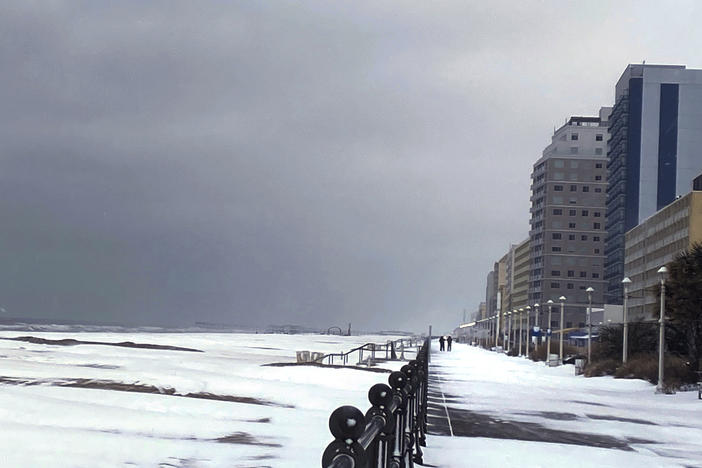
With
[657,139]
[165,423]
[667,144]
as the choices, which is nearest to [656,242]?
[667,144]

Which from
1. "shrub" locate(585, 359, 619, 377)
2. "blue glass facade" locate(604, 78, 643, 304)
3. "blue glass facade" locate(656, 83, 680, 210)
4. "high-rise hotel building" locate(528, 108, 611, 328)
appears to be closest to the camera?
"shrub" locate(585, 359, 619, 377)

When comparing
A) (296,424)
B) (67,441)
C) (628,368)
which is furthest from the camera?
(628,368)

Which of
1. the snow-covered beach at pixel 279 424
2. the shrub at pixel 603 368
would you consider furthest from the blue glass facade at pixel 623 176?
the snow-covered beach at pixel 279 424

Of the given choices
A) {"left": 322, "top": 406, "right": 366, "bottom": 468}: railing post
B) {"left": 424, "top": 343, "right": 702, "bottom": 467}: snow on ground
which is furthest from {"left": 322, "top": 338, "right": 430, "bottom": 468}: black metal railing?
{"left": 424, "top": 343, "right": 702, "bottom": 467}: snow on ground

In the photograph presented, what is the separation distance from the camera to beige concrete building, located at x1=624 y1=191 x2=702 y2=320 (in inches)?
3949

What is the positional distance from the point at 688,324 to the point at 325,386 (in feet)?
52.1

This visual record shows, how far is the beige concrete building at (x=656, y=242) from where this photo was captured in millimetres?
100312

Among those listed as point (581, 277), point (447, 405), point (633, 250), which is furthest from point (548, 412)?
point (581, 277)

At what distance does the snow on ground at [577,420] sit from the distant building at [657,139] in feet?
384

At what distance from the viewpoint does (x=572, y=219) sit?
190125mm

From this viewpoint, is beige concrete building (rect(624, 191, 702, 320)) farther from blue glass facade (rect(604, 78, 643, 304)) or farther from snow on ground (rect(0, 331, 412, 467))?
snow on ground (rect(0, 331, 412, 467))

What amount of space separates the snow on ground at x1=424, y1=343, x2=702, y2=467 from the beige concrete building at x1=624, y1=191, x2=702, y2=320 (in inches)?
2302

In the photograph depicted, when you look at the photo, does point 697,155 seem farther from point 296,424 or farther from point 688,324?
point 296,424

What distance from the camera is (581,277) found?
186 metres
